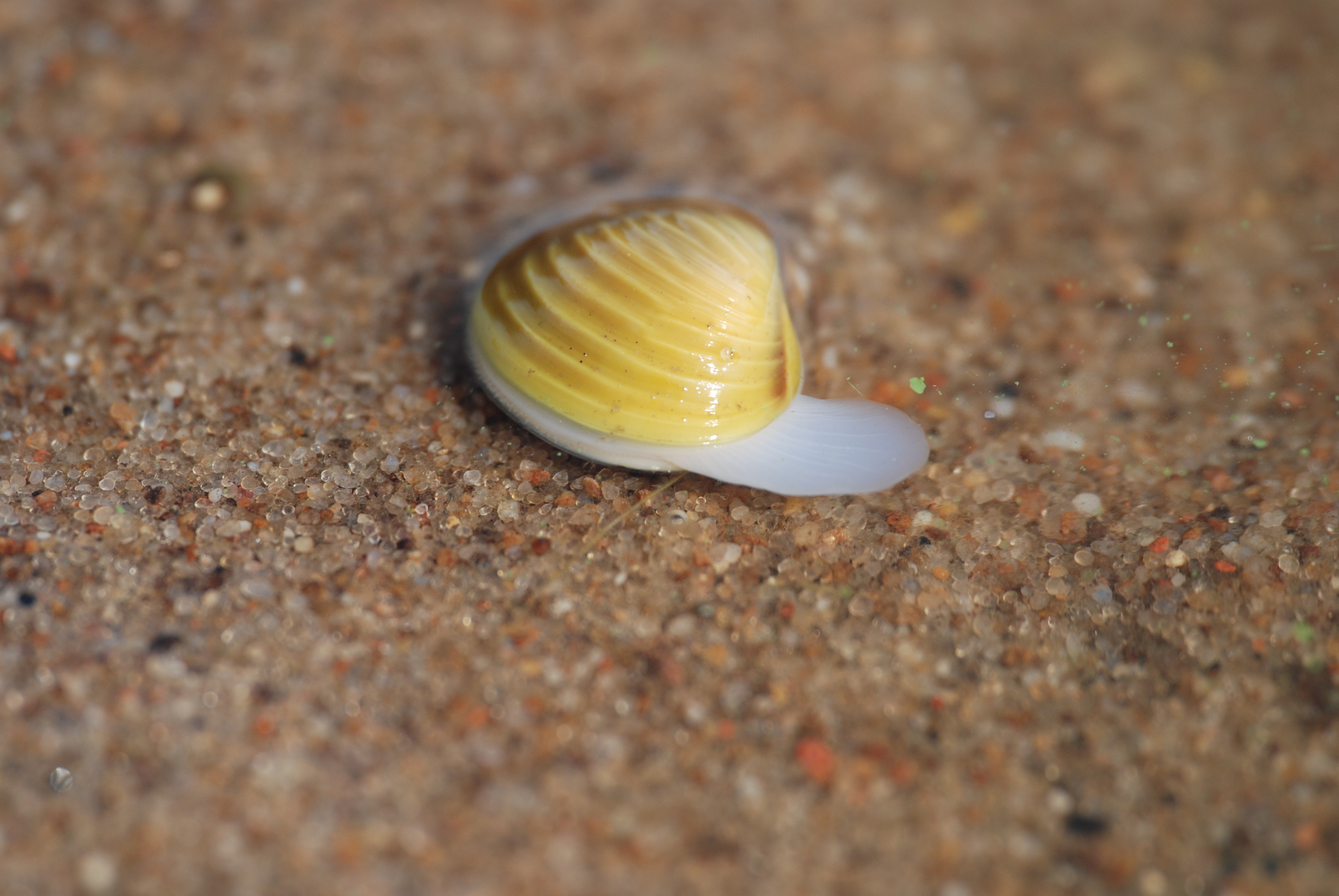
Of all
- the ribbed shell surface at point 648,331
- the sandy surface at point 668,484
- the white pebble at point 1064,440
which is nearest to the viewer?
the sandy surface at point 668,484

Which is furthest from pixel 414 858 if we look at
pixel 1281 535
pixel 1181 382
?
pixel 1181 382

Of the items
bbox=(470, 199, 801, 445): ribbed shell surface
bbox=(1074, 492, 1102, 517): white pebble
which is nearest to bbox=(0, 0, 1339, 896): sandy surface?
bbox=(1074, 492, 1102, 517): white pebble

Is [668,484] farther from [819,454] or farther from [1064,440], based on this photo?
[1064,440]

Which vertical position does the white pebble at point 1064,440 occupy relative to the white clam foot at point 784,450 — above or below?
below

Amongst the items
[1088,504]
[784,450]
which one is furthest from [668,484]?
[1088,504]

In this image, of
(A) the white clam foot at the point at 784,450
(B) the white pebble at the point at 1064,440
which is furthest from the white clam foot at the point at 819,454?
(B) the white pebble at the point at 1064,440

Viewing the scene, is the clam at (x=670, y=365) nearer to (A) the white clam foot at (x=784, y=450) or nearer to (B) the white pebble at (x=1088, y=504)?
(A) the white clam foot at (x=784, y=450)
